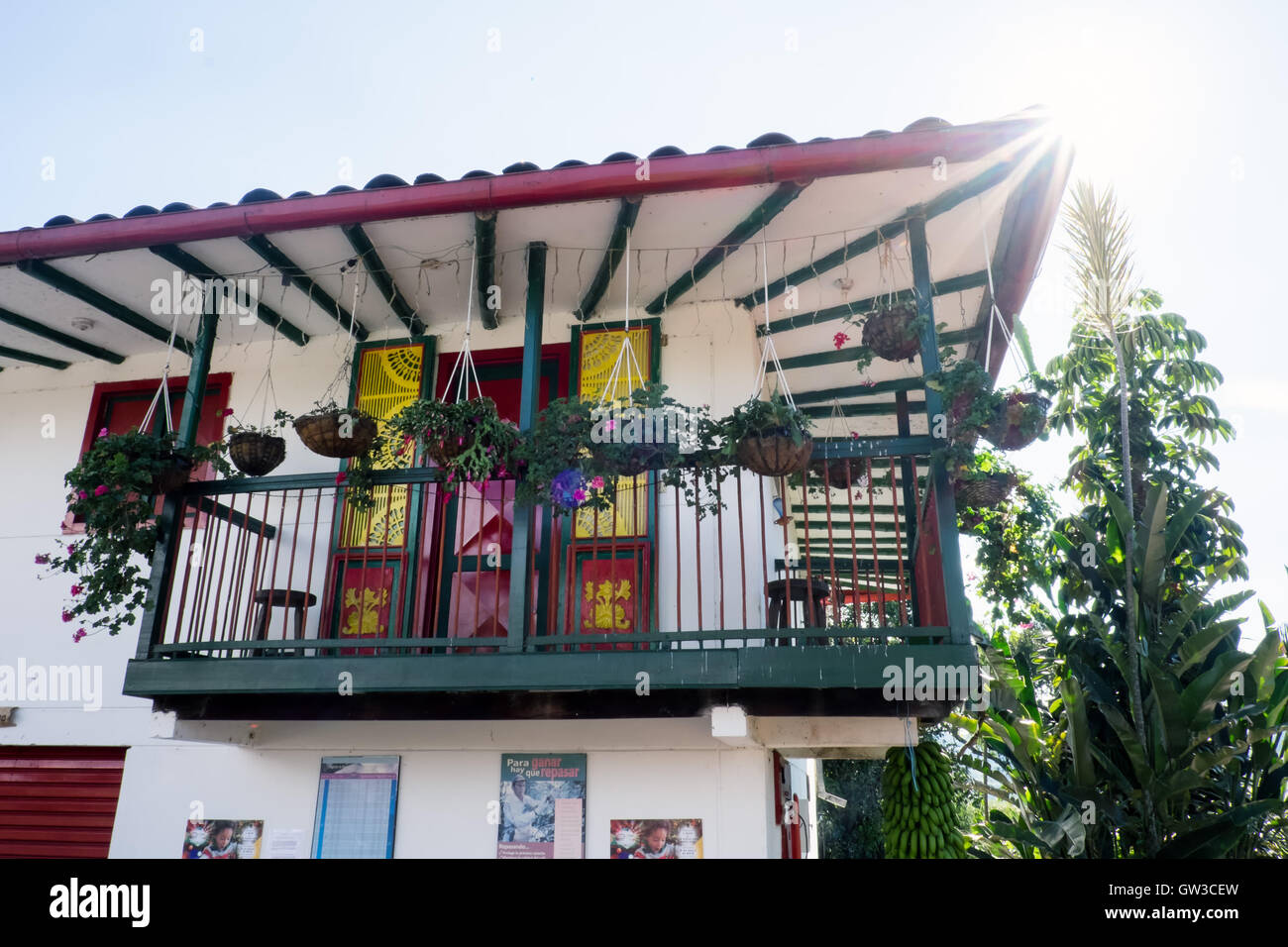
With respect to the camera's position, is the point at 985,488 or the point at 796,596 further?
the point at 796,596

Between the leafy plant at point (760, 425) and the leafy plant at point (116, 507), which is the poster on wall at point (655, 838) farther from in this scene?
the leafy plant at point (116, 507)

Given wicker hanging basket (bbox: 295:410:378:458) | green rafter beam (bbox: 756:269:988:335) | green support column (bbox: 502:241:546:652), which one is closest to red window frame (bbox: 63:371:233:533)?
wicker hanging basket (bbox: 295:410:378:458)

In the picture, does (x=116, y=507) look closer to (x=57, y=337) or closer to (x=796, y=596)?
(x=57, y=337)

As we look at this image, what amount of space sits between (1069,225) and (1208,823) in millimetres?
3847

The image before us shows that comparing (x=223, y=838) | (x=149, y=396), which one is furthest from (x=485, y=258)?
(x=223, y=838)

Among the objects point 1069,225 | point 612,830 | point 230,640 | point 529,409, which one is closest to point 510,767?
point 612,830

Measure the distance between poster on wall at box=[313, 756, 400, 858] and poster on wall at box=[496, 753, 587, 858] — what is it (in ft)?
2.47

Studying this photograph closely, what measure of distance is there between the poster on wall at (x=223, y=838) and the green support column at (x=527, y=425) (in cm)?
252

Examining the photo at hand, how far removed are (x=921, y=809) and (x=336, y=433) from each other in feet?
14.1

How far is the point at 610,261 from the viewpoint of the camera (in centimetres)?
674

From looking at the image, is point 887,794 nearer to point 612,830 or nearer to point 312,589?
point 612,830
